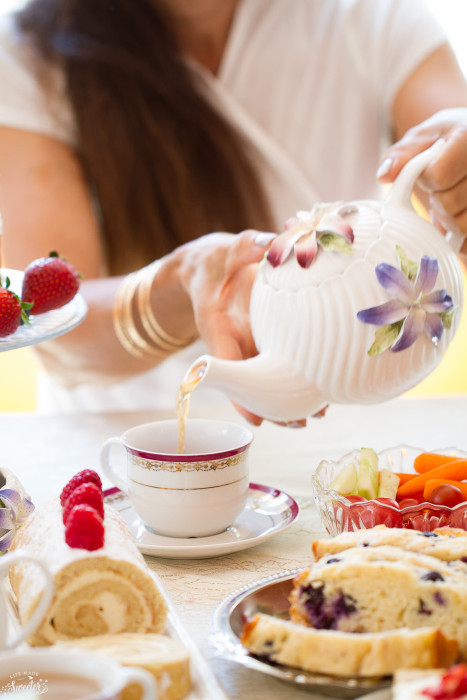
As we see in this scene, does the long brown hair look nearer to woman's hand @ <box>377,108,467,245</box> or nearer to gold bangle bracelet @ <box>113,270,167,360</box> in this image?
gold bangle bracelet @ <box>113,270,167,360</box>

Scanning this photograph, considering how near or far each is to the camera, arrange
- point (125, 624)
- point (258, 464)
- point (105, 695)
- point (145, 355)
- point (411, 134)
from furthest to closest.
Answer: point (145, 355)
point (258, 464)
point (411, 134)
point (125, 624)
point (105, 695)

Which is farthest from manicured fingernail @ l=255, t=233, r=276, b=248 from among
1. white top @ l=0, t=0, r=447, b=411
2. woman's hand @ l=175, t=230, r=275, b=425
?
white top @ l=0, t=0, r=447, b=411

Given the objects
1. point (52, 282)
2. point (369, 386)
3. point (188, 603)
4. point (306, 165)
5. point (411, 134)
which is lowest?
point (188, 603)

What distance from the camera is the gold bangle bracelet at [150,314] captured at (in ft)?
3.91

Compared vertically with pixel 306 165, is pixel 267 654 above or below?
below

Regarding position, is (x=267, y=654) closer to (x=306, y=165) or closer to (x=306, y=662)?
(x=306, y=662)

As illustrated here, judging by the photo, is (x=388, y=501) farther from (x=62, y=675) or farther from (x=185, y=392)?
(x=62, y=675)

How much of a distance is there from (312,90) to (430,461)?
1.02 metres

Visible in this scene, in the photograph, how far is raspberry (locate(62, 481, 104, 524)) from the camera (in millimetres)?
641

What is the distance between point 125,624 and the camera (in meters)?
0.58

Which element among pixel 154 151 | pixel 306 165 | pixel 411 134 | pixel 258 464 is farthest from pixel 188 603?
pixel 306 165

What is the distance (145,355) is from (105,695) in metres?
0.91

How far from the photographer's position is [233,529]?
0.83 metres

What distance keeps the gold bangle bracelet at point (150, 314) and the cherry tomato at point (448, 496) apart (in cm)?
59
